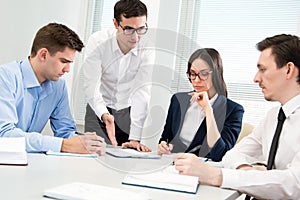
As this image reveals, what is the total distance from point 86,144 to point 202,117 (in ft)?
1.77

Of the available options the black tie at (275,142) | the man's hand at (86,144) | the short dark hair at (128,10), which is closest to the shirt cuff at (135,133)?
the man's hand at (86,144)

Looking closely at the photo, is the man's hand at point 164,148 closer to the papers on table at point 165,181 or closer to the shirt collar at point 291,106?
the papers on table at point 165,181

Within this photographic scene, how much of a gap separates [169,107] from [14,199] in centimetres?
67

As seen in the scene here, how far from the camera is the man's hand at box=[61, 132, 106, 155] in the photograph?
135cm

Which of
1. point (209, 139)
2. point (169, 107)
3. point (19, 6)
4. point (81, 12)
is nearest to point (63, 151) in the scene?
point (169, 107)

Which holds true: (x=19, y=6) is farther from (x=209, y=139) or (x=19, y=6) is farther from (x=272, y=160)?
(x=272, y=160)

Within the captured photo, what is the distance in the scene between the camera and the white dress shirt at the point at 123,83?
1.25 m

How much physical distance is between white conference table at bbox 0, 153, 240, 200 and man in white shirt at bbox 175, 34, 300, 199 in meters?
0.07

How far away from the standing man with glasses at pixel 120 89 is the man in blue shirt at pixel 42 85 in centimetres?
51

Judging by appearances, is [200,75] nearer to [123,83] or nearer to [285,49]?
[123,83]

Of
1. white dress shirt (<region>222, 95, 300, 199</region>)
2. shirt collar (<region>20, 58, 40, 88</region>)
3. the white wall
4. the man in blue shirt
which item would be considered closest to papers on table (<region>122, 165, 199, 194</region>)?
white dress shirt (<region>222, 95, 300, 199</region>)

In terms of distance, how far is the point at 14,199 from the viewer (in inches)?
31.8

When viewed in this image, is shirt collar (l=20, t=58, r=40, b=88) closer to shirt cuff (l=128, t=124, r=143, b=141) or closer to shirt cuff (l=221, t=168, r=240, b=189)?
shirt cuff (l=128, t=124, r=143, b=141)

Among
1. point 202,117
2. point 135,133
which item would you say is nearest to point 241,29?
point 202,117
